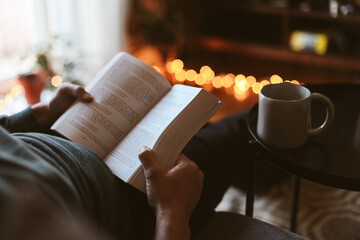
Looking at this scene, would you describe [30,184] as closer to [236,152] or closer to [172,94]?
[172,94]

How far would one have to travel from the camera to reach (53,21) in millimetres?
2037

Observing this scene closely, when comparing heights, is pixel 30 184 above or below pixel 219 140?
above

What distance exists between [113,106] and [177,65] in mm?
1828

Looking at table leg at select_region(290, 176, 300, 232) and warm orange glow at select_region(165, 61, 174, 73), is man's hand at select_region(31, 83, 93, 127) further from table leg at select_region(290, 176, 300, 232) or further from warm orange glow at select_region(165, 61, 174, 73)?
warm orange glow at select_region(165, 61, 174, 73)

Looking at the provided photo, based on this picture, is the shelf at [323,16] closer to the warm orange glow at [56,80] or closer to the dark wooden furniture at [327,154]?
the warm orange glow at [56,80]

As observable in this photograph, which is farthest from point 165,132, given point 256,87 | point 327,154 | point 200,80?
point 200,80

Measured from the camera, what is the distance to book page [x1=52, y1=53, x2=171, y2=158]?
784 mm

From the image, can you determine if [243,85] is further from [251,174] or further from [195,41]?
[251,174]

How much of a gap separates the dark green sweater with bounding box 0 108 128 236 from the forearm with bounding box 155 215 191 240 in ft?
0.27

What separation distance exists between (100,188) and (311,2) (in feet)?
7.26

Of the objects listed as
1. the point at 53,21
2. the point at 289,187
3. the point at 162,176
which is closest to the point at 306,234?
the point at 289,187

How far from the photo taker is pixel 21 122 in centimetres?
83

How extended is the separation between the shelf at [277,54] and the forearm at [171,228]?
204cm

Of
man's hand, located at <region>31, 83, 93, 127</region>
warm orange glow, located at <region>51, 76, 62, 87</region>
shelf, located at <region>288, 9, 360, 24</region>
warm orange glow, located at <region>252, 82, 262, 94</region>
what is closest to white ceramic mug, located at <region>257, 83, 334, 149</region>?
man's hand, located at <region>31, 83, 93, 127</region>
